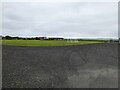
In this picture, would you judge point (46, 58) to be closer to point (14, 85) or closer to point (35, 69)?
point (35, 69)

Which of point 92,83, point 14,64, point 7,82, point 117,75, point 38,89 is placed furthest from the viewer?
point 14,64

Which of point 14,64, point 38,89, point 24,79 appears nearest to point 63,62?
point 14,64

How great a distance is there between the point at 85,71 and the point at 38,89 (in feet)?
15.4

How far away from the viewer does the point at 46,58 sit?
666 inches

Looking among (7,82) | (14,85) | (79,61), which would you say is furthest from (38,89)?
(79,61)

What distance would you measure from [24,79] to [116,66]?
25.7 ft

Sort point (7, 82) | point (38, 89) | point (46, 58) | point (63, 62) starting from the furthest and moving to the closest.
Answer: point (46, 58) → point (63, 62) → point (7, 82) → point (38, 89)


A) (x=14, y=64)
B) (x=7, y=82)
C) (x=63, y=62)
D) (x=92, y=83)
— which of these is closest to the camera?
(x=7, y=82)

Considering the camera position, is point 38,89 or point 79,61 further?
point 79,61

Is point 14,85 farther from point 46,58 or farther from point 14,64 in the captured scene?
point 46,58

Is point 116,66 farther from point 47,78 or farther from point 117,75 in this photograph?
point 47,78

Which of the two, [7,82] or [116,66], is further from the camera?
[116,66]

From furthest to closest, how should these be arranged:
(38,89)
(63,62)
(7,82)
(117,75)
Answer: (63,62) < (117,75) < (7,82) < (38,89)

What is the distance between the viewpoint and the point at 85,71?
13.2 m
